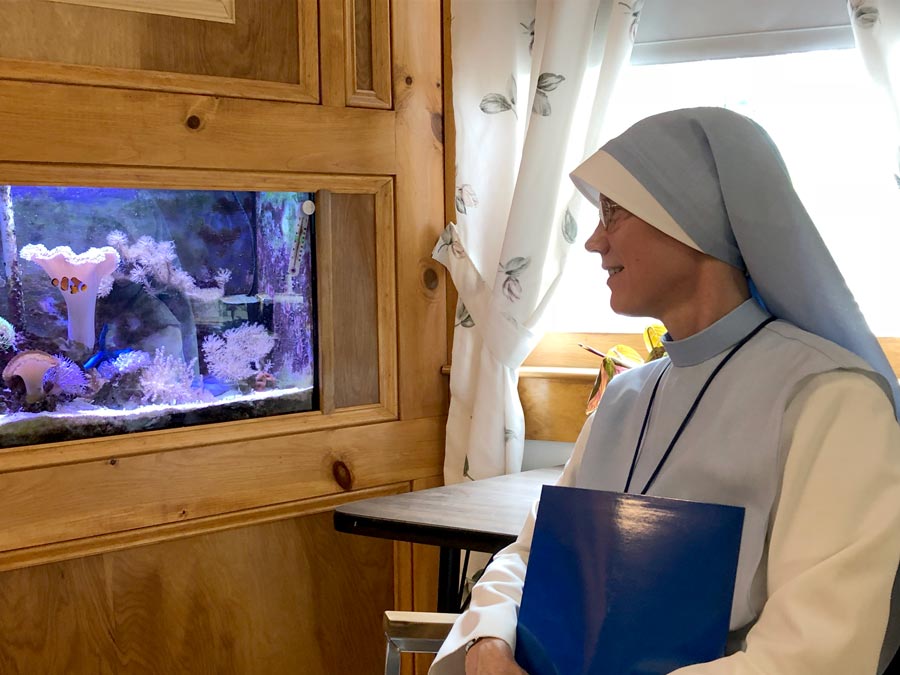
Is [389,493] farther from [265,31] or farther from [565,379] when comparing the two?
[265,31]

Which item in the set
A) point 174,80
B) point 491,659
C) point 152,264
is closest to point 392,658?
point 491,659

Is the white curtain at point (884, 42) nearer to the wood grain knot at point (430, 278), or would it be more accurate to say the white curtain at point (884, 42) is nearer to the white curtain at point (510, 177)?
the white curtain at point (510, 177)

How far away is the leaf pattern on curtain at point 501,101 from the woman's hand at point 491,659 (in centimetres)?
119

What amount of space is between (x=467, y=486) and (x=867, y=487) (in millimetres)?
978

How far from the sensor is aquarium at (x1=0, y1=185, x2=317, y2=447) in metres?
1.73

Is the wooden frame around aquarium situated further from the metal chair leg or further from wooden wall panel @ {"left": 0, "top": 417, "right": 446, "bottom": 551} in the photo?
the metal chair leg

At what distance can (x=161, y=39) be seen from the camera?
70.2 inches

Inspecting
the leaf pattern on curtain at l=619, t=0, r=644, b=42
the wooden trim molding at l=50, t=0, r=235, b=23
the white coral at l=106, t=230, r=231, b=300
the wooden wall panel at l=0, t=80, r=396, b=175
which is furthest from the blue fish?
the leaf pattern on curtain at l=619, t=0, r=644, b=42

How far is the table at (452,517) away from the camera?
1586mm

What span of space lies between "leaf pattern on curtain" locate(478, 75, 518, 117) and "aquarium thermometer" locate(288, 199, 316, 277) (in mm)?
430

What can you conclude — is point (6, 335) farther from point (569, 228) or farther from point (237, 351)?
point (569, 228)

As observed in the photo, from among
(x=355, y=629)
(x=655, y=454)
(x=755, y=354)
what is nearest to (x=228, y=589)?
(x=355, y=629)

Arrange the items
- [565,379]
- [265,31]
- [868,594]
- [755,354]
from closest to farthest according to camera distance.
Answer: [868,594], [755,354], [265,31], [565,379]

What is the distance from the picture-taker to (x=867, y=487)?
1023 millimetres
